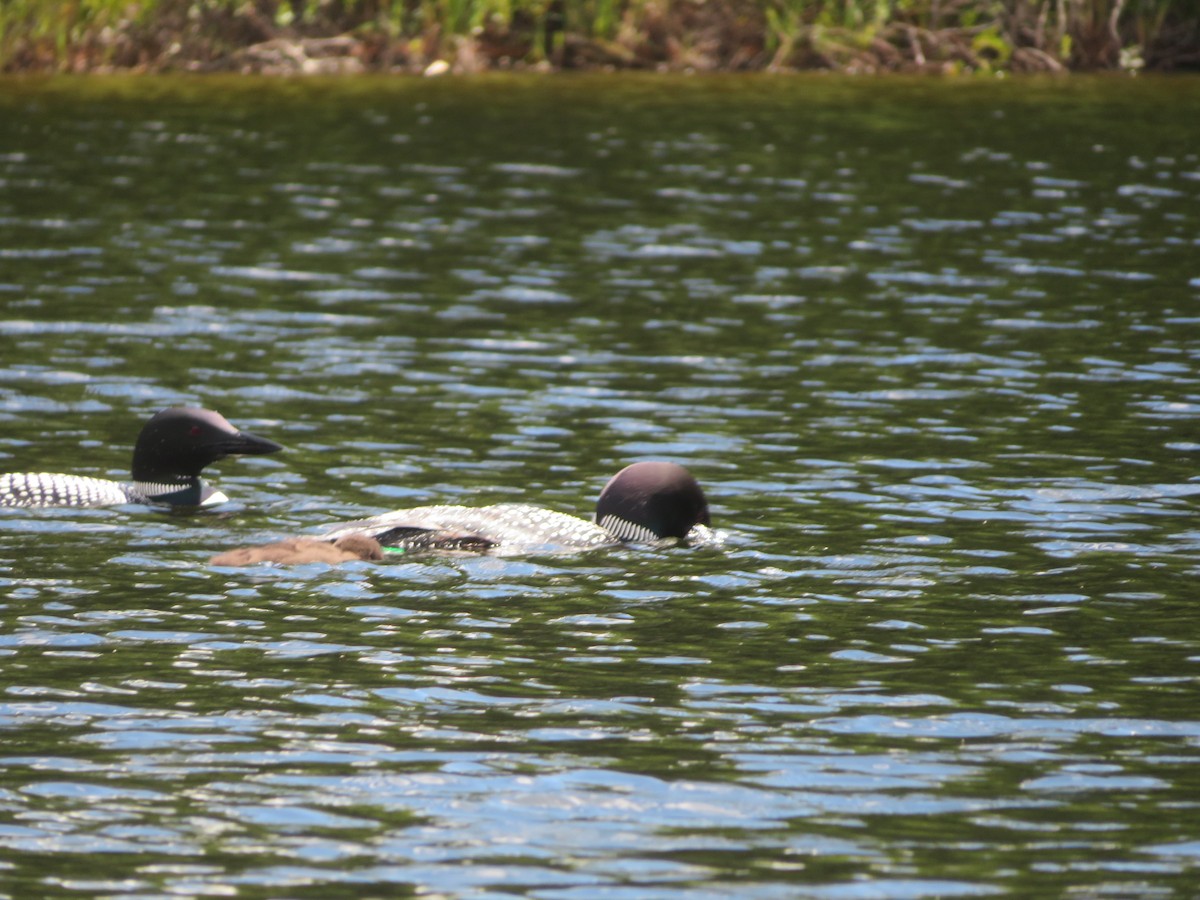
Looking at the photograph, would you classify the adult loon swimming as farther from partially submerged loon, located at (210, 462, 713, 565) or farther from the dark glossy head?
partially submerged loon, located at (210, 462, 713, 565)

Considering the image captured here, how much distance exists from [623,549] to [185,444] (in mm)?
2696

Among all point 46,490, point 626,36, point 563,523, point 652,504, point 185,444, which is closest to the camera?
point 563,523

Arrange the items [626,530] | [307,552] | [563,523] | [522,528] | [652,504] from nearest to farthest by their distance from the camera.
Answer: [307,552]
[522,528]
[563,523]
[652,504]
[626,530]

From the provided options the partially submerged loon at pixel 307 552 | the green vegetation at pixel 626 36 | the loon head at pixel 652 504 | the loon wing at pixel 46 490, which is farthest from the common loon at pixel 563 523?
the green vegetation at pixel 626 36

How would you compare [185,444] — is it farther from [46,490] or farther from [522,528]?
[522,528]

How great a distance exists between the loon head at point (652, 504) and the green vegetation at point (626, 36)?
25.2 meters

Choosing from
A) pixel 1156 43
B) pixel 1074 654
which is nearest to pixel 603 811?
pixel 1074 654

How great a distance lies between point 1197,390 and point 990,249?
6.40m

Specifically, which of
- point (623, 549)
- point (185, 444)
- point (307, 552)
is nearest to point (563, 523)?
point (623, 549)

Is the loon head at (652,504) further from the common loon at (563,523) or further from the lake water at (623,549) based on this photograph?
the lake water at (623,549)

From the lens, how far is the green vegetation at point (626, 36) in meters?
35.4

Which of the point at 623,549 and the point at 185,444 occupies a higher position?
the point at 185,444

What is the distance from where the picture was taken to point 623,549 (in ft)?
35.9

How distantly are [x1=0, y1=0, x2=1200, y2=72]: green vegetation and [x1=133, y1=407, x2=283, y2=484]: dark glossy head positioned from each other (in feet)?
77.4
